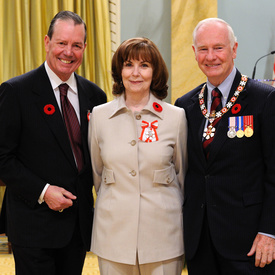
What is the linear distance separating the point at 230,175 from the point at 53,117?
99cm

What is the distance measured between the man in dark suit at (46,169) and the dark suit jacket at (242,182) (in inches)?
26.7

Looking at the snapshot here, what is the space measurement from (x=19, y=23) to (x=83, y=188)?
2.85m

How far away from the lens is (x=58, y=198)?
2430 millimetres

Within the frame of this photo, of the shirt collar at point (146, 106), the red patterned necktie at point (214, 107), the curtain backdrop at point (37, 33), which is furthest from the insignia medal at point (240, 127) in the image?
the curtain backdrop at point (37, 33)

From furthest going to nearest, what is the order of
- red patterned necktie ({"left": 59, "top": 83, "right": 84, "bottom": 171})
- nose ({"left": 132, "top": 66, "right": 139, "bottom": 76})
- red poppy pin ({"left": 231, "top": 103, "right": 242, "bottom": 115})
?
red patterned necktie ({"left": 59, "top": 83, "right": 84, "bottom": 171})
nose ({"left": 132, "top": 66, "right": 139, "bottom": 76})
red poppy pin ({"left": 231, "top": 103, "right": 242, "bottom": 115})

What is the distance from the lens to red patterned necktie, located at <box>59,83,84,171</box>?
2.58 metres

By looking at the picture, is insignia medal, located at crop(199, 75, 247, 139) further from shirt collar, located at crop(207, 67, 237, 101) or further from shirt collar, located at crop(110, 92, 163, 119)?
shirt collar, located at crop(110, 92, 163, 119)

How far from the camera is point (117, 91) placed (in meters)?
2.60

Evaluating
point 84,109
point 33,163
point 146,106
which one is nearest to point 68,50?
point 84,109

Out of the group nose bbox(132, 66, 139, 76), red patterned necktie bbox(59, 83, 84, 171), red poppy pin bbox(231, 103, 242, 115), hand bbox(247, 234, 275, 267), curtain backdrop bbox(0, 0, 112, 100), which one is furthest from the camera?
curtain backdrop bbox(0, 0, 112, 100)

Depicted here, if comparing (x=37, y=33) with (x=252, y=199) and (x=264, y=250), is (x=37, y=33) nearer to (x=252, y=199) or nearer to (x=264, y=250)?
(x=252, y=199)

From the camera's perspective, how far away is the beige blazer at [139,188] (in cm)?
238

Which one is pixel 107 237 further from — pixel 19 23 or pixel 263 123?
pixel 19 23

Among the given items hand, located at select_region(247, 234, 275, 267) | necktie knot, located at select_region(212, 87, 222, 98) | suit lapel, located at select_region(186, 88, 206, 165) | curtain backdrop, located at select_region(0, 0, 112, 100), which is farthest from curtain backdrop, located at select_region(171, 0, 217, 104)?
hand, located at select_region(247, 234, 275, 267)
